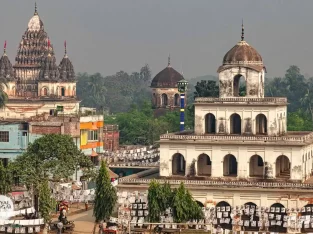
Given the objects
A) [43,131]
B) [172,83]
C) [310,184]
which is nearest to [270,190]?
[310,184]

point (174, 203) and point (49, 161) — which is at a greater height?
point (49, 161)

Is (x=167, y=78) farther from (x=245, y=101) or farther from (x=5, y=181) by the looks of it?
(x=5, y=181)

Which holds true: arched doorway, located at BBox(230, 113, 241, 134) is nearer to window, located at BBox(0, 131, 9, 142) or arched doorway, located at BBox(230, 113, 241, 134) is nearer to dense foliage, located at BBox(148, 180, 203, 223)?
dense foliage, located at BBox(148, 180, 203, 223)

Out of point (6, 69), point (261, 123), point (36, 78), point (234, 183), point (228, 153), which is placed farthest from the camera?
point (36, 78)

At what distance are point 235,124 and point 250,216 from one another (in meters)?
6.18

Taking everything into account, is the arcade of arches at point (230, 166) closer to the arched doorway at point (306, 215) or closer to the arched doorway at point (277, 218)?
the arched doorway at point (277, 218)

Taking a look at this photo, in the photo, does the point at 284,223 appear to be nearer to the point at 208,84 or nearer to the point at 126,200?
the point at 126,200

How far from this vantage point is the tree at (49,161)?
6556cm

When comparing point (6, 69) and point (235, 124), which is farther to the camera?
point (6, 69)

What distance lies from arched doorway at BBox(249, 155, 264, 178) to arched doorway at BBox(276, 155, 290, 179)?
0.87m

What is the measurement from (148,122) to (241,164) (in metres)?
47.8

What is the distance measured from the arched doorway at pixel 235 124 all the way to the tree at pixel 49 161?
926 centimetres

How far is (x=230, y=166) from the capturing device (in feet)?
212

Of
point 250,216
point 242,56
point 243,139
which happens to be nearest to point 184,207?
point 250,216
